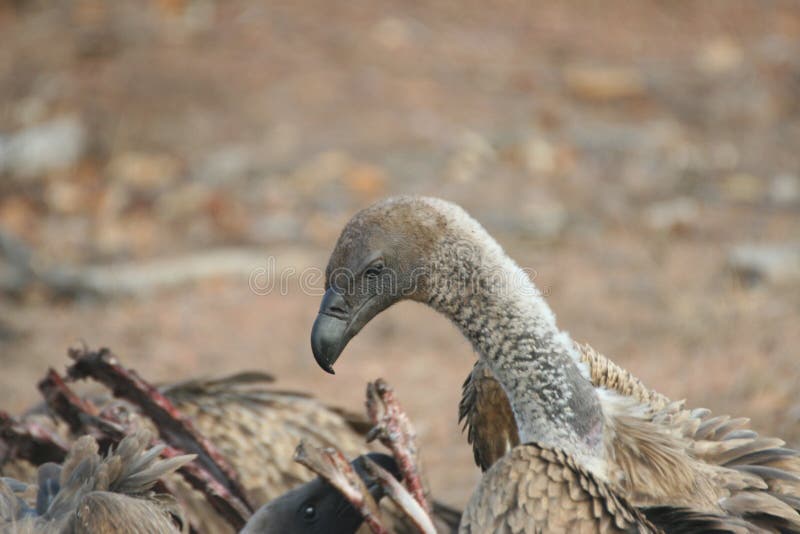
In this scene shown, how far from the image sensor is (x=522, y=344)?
9.43 ft

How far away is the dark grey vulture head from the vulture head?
1.67ft

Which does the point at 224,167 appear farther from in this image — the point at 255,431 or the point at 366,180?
the point at 255,431

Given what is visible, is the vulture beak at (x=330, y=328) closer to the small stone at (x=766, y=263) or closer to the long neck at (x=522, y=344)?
the long neck at (x=522, y=344)

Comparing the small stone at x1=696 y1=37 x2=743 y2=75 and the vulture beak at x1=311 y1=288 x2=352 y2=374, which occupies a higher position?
the small stone at x1=696 y1=37 x2=743 y2=75

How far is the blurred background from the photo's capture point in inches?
262

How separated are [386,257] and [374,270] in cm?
5

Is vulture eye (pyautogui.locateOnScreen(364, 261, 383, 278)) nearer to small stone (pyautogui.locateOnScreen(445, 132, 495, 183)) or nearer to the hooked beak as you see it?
the hooked beak

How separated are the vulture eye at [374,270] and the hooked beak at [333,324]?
73mm

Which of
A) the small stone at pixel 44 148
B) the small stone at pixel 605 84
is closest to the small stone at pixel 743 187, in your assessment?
the small stone at pixel 605 84

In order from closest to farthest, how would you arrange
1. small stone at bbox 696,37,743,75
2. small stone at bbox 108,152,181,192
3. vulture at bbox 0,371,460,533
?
1. vulture at bbox 0,371,460,533
2. small stone at bbox 108,152,181,192
3. small stone at bbox 696,37,743,75

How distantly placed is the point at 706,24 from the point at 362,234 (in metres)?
9.68

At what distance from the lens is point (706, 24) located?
11711mm

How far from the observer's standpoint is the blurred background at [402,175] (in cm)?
666

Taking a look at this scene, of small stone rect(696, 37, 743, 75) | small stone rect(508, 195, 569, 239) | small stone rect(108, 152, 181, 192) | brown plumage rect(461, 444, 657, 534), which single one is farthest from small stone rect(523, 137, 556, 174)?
brown plumage rect(461, 444, 657, 534)
